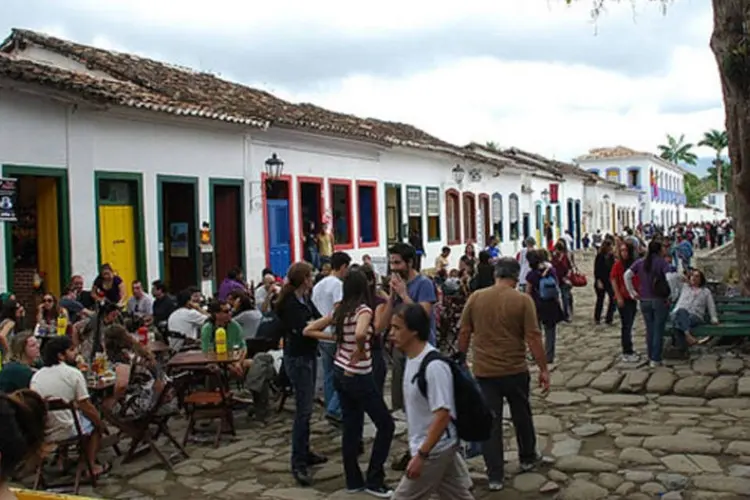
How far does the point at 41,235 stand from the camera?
11148 millimetres

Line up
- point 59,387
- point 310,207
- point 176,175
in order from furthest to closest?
point 310,207 < point 176,175 < point 59,387

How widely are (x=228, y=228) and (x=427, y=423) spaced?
1108 centimetres

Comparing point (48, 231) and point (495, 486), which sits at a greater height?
point (48, 231)

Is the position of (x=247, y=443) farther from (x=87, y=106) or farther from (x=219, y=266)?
(x=219, y=266)

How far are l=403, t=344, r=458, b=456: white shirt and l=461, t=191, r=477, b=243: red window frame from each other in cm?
2088

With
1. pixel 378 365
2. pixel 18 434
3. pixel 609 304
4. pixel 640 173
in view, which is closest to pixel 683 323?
pixel 609 304

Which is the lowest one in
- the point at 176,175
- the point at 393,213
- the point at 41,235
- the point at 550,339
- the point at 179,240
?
the point at 550,339

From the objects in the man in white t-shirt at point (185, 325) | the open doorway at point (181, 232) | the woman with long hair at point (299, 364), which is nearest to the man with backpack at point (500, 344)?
the woman with long hair at point (299, 364)

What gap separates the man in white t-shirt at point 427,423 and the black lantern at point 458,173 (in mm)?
19741

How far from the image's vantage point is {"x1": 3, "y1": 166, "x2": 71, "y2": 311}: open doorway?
1080 centimetres

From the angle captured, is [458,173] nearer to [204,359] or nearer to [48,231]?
[48,231]

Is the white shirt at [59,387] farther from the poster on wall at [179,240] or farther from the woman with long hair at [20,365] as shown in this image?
the poster on wall at [179,240]

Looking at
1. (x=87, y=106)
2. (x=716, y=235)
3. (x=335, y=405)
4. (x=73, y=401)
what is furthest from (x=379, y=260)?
(x=716, y=235)

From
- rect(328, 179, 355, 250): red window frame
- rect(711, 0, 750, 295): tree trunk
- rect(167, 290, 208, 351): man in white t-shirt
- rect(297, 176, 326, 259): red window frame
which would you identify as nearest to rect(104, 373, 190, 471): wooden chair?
rect(167, 290, 208, 351): man in white t-shirt
